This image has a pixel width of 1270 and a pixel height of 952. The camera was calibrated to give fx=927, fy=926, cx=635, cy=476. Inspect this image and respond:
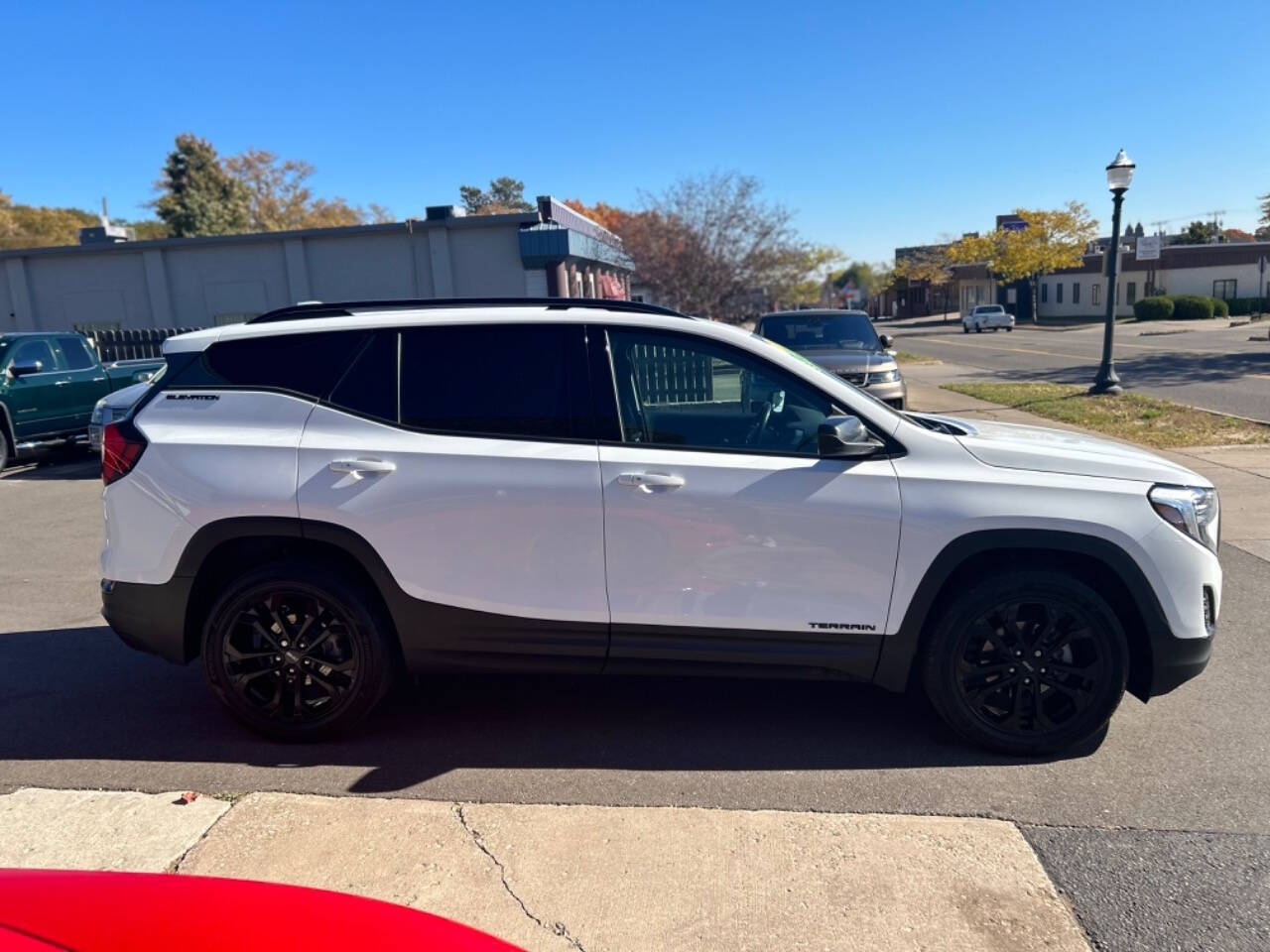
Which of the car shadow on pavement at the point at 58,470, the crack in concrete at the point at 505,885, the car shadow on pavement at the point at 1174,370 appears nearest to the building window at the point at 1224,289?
A: the car shadow on pavement at the point at 1174,370

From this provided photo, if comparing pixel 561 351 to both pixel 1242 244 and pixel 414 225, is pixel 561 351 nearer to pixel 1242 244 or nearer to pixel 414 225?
pixel 414 225

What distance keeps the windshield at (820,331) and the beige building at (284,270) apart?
7618mm

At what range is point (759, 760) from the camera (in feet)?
12.9

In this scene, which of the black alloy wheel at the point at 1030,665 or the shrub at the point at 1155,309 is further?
the shrub at the point at 1155,309

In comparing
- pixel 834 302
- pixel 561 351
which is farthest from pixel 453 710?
pixel 834 302

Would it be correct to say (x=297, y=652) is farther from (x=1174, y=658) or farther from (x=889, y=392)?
(x=889, y=392)

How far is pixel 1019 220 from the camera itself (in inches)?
2810

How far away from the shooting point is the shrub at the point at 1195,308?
176 ft

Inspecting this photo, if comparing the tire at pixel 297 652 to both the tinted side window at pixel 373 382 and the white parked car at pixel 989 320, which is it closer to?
the tinted side window at pixel 373 382

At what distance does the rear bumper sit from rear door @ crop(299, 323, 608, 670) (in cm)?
75

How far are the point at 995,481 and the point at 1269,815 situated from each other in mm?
1552

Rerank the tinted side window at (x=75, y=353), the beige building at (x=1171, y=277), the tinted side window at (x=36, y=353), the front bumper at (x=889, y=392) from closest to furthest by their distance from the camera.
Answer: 1. the front bumper at (x=889, y=392)
2. the tinted side window at (x=36, y=353)
3. the tinted side window at (x=75, y=353)
4. the beige building at (x=1171, y=277)

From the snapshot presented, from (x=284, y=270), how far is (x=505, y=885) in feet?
69.3

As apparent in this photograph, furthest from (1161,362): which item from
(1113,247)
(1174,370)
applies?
(1113,247)
